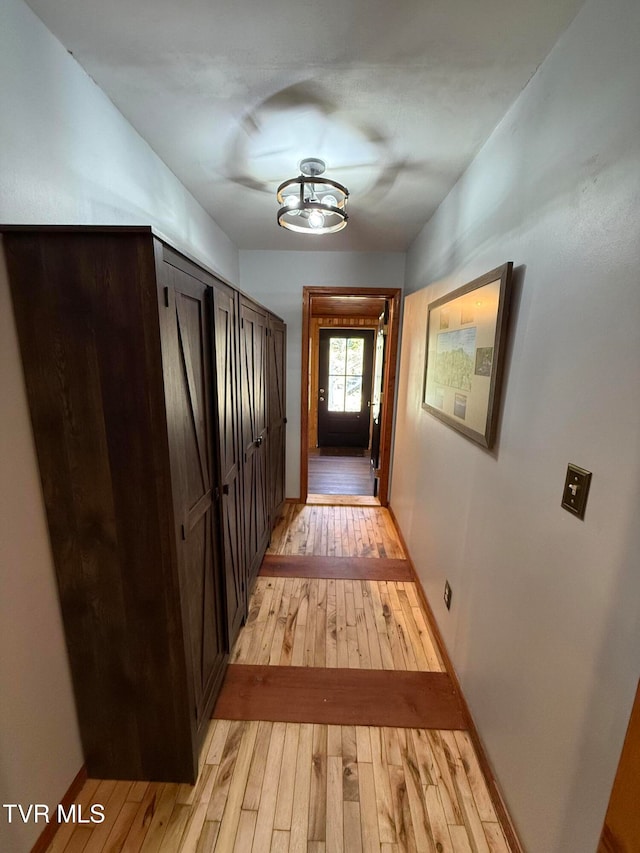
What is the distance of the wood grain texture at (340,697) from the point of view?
58.9 inches

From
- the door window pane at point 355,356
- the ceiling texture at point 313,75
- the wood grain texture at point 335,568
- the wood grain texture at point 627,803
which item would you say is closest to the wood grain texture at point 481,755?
the wood grain texture at point 335,568

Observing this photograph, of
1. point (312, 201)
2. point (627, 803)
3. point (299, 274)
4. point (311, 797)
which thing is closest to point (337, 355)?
point (299, 274)

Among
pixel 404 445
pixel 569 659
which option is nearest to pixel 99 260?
pixel 569 659

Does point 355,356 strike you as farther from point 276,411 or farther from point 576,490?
point 576,490

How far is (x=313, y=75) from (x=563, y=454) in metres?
1.55

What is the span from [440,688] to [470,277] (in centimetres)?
199

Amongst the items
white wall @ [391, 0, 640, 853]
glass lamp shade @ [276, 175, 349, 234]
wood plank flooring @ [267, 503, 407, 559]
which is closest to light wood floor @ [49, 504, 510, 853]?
white wall @ [391, 0, 640, 853]

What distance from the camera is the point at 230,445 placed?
161cm

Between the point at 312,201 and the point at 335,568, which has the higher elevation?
the point at 312,201

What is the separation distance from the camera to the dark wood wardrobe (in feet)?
3.05

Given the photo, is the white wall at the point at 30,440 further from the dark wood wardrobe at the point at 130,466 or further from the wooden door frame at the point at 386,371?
the wooden door frame at the point at 386,371

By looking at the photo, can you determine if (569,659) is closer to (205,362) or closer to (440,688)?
(440,688)

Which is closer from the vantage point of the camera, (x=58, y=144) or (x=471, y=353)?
(x=58, y=144)

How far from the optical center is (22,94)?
0.95 metres
